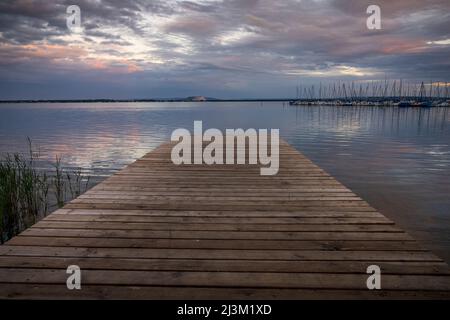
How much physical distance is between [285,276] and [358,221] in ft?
5.39

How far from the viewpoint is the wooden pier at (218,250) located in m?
2.47

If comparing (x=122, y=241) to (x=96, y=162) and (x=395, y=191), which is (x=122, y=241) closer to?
(x=395, y=191)

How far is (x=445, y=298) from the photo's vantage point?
7.69ft

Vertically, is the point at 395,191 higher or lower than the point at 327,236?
lower

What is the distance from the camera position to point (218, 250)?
10.2 feet

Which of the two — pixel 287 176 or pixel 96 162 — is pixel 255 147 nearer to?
pixel 287 176

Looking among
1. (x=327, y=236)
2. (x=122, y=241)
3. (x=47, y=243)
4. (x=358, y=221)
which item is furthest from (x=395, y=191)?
(x=47, y=243)

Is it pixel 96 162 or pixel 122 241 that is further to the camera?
pixel 96 162

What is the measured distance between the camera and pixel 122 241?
3.29 m

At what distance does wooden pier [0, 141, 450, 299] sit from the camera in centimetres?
247

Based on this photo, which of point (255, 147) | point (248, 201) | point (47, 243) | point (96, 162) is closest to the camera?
point (47, 243)

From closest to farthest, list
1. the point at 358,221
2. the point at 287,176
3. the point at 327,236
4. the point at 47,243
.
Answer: the point at 47,243, the point at 327,236, the point at 358,221, the point at 287,176

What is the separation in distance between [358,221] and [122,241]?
2.64 meters

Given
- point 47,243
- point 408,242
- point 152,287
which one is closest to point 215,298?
point 152,287
